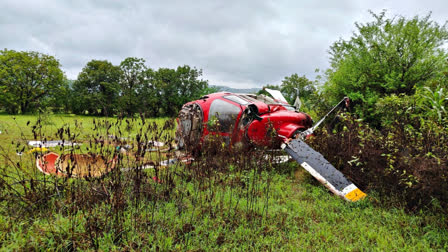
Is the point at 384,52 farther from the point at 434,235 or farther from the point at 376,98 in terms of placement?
the point at 434,235

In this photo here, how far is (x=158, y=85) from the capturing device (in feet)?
107

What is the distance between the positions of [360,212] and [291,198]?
40.9 inches

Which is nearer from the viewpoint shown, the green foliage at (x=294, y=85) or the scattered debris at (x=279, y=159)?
the scattered debris at (x=279, y=159)

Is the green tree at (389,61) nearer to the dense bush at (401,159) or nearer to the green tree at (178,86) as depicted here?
the dense bush at (401,159)

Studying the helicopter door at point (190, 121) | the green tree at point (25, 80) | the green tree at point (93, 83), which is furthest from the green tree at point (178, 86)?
the helicopter door at point (190, 121)

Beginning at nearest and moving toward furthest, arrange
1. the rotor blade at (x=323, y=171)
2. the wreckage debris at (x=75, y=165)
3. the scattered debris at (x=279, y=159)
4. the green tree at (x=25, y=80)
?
1. the wreckage debris at (x=75, y=165)
2. the rotor blade at (x=323, y=171)
3. the scattered debris at (x=279, y=159)
4. the green tree at (x=25, y=80)

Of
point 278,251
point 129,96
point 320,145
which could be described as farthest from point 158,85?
point 278,251

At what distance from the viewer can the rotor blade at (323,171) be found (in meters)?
3.97

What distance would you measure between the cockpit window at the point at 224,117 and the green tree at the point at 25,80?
30496mm

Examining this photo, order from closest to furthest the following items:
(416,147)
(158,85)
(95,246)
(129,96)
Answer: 1. (95,246)
2. (416,147)
3. (129,96)
4. (158,85)

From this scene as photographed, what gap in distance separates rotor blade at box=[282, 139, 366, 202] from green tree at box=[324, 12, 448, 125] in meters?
1.76

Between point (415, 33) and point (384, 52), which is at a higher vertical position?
point (415, 33)

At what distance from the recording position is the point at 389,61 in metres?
5.23

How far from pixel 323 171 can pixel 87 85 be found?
129 ft
